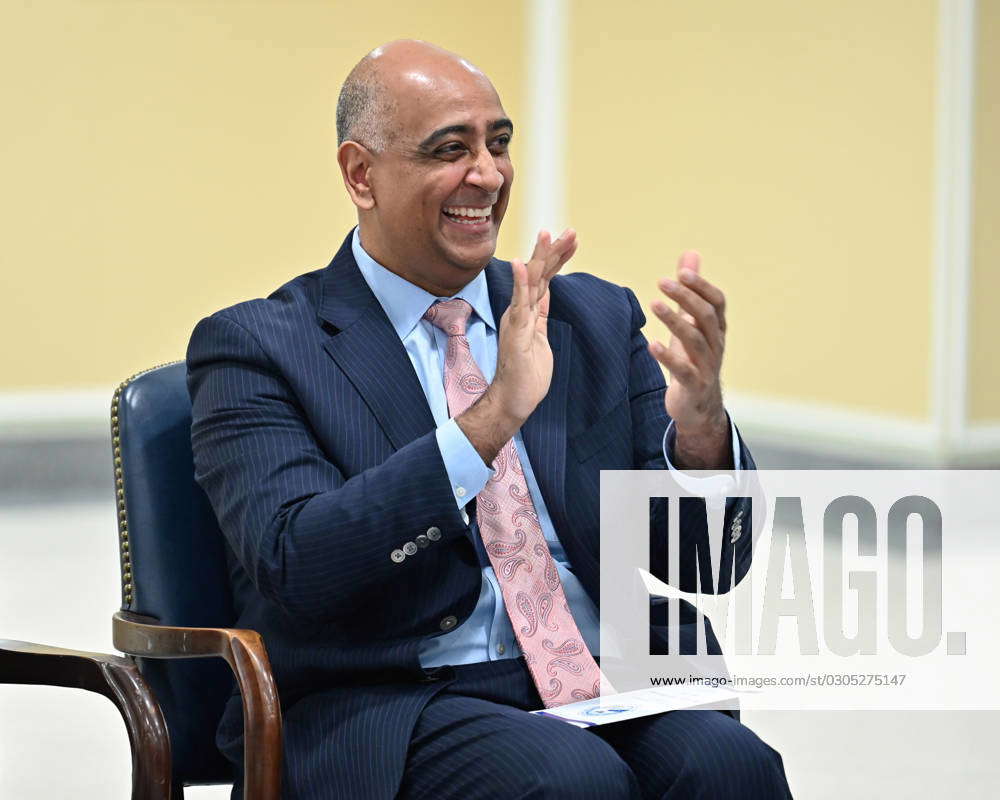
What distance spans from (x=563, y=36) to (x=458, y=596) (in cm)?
569

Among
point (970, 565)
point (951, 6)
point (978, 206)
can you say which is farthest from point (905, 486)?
point (951, 6)

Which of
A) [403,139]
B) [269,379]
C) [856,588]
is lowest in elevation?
[856,588]

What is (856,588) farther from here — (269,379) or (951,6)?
(269,379)

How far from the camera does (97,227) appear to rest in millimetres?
6816

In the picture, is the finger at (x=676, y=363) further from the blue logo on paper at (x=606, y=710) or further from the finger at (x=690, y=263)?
the blue logo on paper at (x=606, y=710)

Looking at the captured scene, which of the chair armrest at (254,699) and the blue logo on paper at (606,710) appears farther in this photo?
the blue logo on paper at (606,710)

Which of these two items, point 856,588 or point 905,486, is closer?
point 856,588

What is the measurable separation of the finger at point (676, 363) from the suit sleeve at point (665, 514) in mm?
164

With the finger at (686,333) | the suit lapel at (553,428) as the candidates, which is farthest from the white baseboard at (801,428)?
the finger at (686,333)

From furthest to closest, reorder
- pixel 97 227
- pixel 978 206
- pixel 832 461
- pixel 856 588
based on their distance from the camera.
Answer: pixel 97 227, pixel 832 461, pixel 978 206, pixel 856 588

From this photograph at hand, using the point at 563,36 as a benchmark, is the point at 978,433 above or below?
below

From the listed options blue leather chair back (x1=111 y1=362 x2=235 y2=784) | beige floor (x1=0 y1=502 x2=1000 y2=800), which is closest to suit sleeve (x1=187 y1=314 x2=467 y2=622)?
blue leather chair back (x1=111 y1=362 x2=235 y2=784)

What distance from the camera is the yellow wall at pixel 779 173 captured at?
5.98 metres

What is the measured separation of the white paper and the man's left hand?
31 cm
